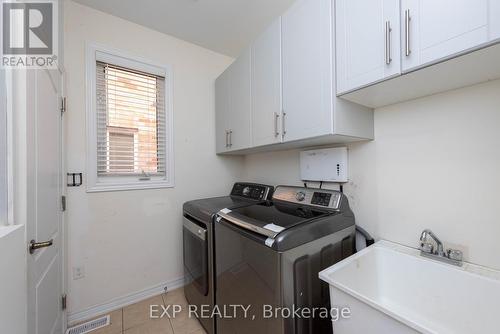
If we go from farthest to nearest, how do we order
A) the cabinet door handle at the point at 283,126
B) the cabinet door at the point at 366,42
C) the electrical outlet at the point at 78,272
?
the electrical outlet at the point at 78,272, the cabinet door handle at the point at 283,126, the cabinet door at the point at 366,42

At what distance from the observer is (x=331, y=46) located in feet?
3.58

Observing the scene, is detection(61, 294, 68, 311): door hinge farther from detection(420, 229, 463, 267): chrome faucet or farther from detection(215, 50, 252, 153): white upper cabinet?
detection(420, 229, 463, 267): chrome faucet

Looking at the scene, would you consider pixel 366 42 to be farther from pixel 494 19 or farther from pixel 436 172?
pixel 436 172

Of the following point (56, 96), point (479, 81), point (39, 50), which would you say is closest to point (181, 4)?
point (39, 50)

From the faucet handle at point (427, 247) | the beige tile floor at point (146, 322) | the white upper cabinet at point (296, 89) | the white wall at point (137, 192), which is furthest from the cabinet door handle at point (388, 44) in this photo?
the beige tile floor at point (146, 322)

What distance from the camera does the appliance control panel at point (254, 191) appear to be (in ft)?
6.29

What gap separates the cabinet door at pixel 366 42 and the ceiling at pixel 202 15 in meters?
0.89

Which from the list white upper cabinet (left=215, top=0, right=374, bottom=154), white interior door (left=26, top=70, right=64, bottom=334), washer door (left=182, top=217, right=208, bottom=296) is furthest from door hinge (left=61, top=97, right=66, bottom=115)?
white upper cabinet (left=215, top=0, right=374, bottom=154)

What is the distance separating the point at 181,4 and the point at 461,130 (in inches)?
82.3

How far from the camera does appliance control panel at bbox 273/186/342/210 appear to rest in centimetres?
139

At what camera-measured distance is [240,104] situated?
1854 mm

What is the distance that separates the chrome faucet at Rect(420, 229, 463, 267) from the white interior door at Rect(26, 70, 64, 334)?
185 centimetres

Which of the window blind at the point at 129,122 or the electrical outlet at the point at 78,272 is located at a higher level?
the window blind at the point at 129,122

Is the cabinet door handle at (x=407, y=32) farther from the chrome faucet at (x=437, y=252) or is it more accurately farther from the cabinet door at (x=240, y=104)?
the cabinet door at (x=240, y=104)
